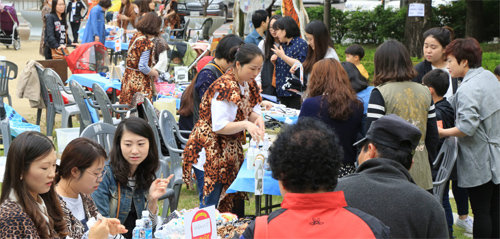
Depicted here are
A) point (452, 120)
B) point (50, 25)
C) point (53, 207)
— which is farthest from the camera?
point (50, 25)


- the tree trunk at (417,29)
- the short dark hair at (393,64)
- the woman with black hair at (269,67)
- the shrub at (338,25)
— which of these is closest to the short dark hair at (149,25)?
the woman with black hair at (269,67)

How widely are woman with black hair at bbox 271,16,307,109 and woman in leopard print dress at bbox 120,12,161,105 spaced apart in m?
1.44

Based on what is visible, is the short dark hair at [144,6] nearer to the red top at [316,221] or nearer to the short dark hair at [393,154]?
the short dark hair at [393,154]

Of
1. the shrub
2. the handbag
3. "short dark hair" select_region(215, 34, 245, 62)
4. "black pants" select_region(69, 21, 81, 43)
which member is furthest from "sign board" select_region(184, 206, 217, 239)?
the shrub

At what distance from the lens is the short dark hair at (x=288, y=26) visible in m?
7.20

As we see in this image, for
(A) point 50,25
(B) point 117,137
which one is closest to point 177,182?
(B) point 117,137

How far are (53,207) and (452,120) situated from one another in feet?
Result: 10.6

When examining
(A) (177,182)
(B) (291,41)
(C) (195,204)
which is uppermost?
(B) (291,41)

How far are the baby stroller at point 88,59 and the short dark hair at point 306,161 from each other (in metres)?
8.36

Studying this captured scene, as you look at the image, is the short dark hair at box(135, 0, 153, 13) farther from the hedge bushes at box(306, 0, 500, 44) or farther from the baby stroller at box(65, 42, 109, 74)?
the hedge bushes at box(306, 0, 500, 44)

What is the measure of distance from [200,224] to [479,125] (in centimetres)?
258

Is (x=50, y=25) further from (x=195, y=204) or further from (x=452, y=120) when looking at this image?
(x=452, y=120)

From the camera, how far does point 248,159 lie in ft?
14.9

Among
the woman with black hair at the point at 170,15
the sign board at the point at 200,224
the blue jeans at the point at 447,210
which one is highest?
the woman with black hair at the point at 170,15
